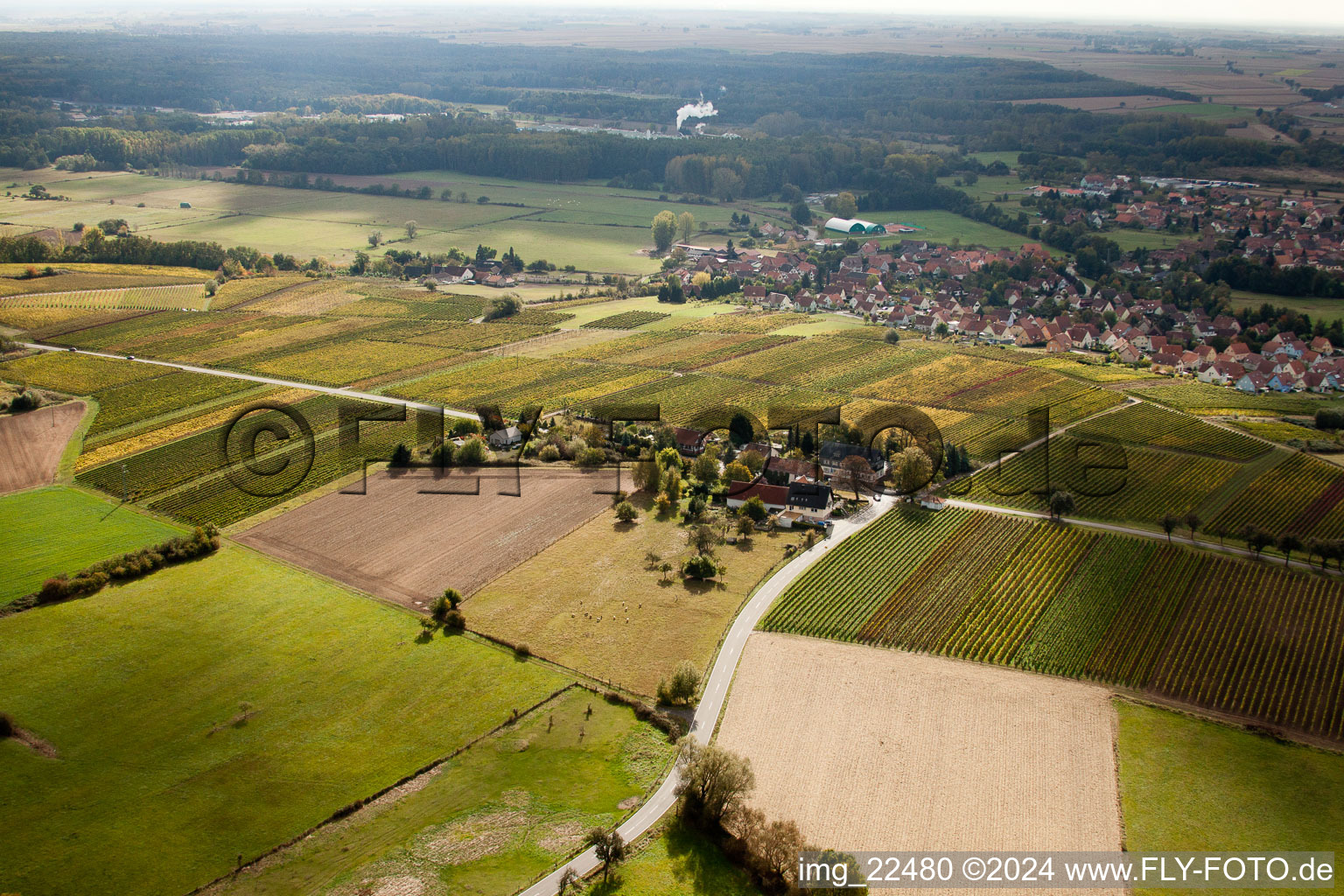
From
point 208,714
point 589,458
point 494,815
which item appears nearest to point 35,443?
point 589,458

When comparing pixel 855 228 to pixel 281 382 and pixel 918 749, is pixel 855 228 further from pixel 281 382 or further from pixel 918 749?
pixel 918 749

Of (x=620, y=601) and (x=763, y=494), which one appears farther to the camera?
(x=763, y=494)

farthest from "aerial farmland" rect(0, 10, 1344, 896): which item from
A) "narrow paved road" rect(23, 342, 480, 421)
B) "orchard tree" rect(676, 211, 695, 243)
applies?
"orchard tree" rect(676, 211, 695, 243)

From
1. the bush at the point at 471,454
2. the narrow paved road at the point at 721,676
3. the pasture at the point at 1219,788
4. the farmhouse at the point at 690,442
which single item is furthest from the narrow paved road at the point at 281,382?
→ the pasture at the point at 1219,788

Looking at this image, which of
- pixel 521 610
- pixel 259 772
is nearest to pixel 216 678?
pixel 259 772

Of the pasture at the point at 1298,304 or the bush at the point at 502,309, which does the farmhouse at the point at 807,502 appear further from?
the pasture at the point at 1298,304

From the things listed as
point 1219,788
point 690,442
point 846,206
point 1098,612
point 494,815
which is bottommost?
point 494,815

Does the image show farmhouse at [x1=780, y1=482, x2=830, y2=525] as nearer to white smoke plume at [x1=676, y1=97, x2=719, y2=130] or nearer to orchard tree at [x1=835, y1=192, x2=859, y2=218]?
orchard tree at [x1=835, y1=192, x2=859, y2=218]
